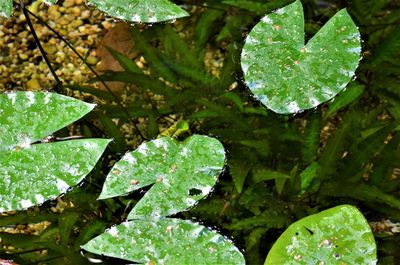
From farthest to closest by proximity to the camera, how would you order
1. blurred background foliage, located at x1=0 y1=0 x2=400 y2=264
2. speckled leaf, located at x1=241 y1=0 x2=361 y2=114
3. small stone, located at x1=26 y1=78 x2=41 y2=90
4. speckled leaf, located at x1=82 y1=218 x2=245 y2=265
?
small stone, located at x1=26 y1=78 x2=41 y2=90
blurred background foliage, located at x1=0 y1=0 x2=400 y2=264
speckled leaf, located at x1=241 y1=0 x2=361 y2=114
speckled leaf, located at x1=82 y1=218 x2=245 y2=265

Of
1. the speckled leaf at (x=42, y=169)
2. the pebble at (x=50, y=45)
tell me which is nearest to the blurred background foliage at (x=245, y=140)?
the pebble at (x=50, y=45)

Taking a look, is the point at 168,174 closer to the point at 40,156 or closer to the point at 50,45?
the point at 40,156

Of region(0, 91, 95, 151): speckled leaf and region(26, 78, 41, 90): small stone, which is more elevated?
region(0, 91, 95, 151): speckled leaf

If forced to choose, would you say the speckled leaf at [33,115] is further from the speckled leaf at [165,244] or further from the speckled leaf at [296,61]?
the speckled leaf at [296,61]

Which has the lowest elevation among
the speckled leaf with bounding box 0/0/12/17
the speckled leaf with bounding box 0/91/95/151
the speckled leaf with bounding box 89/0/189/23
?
the speckled leaf with bounding box 0/91/95/151

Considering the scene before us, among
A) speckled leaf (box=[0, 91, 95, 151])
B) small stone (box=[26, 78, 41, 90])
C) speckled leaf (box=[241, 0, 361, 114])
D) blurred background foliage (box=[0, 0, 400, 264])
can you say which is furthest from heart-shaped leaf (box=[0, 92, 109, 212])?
small stone (box=[26, 78, 41, 90])

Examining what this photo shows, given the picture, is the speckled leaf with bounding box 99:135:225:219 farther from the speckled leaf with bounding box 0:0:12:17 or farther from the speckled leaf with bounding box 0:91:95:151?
the speckled leaf with bounding box 0:0:12:17
